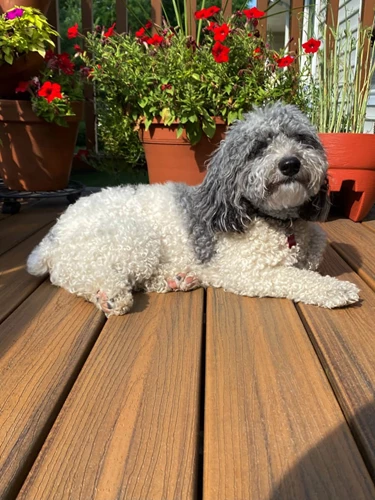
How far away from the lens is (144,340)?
5.86 feet

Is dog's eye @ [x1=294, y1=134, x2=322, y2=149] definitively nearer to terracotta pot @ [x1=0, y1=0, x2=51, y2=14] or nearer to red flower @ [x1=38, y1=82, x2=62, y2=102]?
red flower @ [x1=38, y1=82, x2=62, y2=102]

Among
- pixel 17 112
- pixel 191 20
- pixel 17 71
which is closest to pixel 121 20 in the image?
pixel 191 20

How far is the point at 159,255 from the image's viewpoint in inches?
92.7

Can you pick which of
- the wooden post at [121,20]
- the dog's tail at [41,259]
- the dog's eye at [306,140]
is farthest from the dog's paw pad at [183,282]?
the wooden post at [121,20]

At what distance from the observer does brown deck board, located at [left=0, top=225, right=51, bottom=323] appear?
7.04 ft

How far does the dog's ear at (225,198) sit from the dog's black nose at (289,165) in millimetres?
188

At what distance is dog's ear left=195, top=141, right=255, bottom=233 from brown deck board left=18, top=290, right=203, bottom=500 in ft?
1.87

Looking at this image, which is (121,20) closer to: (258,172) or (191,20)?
Answer: (191,20)

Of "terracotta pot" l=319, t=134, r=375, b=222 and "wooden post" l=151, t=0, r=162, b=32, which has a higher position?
"wooden post" l=151, t=0, r=162, b=32

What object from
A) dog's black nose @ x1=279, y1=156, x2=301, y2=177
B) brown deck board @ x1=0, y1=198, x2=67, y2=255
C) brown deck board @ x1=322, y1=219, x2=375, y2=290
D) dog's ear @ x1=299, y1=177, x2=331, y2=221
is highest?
dog's black nose @ x1=279, y1=156, x2=301, y2=177

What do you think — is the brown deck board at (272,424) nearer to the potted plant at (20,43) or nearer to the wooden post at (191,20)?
the potted plant at (20,43)

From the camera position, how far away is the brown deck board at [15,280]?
2145 mm

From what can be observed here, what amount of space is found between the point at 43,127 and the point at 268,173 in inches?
92.8

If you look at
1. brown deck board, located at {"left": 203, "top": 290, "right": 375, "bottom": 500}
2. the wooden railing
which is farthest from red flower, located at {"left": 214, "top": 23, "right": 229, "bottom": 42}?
brown deck board, located at {"left": 203, "top": 290, "right": 375, "bottom": 500}
